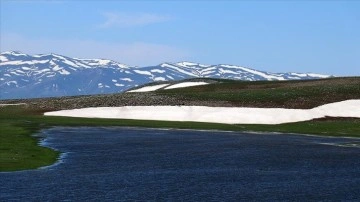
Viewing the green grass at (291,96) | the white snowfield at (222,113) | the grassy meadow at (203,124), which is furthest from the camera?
the green grass at (291,96)

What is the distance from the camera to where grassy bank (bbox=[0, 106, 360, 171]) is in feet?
186

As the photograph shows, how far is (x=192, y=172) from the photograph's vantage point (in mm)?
50094

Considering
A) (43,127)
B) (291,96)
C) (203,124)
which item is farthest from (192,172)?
(291,96)

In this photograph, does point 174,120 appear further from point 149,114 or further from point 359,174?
point 359,174

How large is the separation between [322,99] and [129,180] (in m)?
84.3

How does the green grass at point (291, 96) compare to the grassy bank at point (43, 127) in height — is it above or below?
above

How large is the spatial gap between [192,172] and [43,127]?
53459 mm

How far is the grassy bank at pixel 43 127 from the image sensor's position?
56.7 metres

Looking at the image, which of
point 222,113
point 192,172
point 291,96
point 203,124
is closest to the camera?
point 192,172

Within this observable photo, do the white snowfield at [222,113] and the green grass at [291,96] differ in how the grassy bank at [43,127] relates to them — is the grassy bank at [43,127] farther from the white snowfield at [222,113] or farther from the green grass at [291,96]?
the green grass at [291,96]

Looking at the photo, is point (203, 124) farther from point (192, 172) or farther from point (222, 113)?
point (192, 172)

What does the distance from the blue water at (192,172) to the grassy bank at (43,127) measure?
2414 mm

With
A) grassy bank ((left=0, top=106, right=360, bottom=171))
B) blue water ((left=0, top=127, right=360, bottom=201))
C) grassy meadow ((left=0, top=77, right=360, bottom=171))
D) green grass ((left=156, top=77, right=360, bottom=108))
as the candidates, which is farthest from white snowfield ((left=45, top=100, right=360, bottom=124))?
blue water ((left=0, top=127, right=360, bottom=201))

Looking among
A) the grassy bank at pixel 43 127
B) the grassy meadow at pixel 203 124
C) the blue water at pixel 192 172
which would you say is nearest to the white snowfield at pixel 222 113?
the grassy meadow at pixel 203 124
